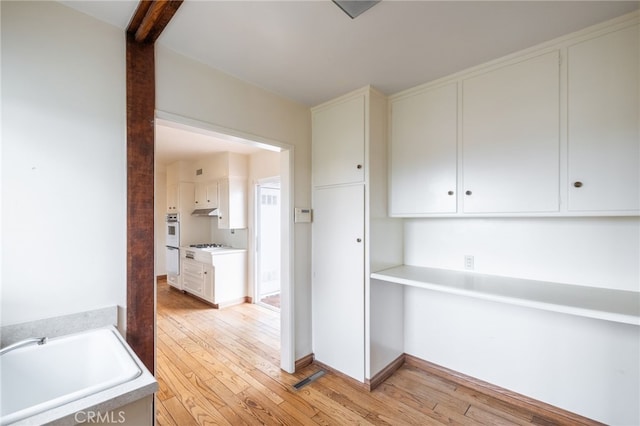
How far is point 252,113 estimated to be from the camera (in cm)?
228

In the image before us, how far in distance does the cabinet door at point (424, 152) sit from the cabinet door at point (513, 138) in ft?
0.36

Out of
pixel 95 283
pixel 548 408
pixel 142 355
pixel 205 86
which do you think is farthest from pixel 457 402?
pixel 205 86

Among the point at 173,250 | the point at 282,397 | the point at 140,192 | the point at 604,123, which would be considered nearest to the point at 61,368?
the point at 140,192

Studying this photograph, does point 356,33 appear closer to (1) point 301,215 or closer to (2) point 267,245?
(1) point 301,215

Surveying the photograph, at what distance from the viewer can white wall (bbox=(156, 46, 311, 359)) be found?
5.96ft

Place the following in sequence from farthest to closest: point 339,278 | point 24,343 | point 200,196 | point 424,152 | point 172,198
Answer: point 172,198
point 200,196
point 339,278
point 424,152
point 24,343

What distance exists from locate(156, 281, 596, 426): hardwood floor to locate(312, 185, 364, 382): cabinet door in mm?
214

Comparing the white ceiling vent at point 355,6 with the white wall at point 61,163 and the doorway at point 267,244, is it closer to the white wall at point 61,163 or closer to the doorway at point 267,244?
the white wall at point 61,163

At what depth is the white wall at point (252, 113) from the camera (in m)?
1.82

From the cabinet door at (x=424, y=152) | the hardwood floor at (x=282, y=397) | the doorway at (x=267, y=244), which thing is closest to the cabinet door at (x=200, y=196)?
the doorway at (x=267, y=244)

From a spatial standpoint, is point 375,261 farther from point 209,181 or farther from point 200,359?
point 209,181

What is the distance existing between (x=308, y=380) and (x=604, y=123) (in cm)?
278

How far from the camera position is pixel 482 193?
2.05m

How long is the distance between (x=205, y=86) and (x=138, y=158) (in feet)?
2.41
